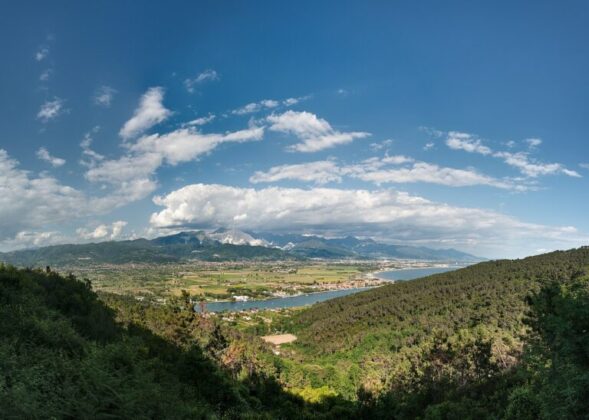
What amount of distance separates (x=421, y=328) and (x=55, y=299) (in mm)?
88853

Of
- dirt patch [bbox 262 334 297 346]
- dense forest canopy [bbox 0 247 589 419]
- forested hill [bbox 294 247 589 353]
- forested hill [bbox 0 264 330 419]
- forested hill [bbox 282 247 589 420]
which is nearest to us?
forested hill [bbox 0 264 330 419]

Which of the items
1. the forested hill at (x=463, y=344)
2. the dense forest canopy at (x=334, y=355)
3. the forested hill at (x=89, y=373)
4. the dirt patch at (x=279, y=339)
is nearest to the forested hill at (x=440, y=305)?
the forested hill at (x=463, y=344)

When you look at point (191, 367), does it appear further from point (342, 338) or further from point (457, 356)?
point (342, 338)

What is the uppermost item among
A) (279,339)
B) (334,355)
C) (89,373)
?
(89,373)

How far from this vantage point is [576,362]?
20.4 meters

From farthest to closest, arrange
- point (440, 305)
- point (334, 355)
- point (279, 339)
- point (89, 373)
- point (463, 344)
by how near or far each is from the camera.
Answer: point (279, 339)
point (440, 305)
point (334, 355)
point (463, 344)
point (89, 373)

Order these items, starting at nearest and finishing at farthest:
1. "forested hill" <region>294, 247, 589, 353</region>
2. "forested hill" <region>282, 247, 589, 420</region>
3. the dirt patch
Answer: "forested hill" <region>282, 247, 589, 420</region> < "forested hill" <region>294, 247, 589, 353</region> < the dirt patch

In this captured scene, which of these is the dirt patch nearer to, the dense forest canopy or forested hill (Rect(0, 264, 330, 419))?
the dense forest canopy

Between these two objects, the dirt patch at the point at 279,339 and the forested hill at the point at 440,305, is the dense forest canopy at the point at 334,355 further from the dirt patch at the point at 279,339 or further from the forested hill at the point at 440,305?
the dirt patch at the point at 279,339

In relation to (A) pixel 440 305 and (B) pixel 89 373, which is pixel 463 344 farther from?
(B) pixel 89 373

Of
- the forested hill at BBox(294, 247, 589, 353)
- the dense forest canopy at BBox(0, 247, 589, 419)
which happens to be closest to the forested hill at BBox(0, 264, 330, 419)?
the dense forest canopy at BBox(0, 247, 589, 419)

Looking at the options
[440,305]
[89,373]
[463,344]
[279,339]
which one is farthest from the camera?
[279,339]

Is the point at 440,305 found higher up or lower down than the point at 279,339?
higher up

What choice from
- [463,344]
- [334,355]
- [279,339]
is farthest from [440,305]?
[279,339]
